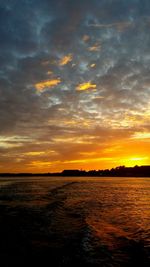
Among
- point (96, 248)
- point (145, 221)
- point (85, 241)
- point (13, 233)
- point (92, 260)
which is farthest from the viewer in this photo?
point (145, 221)

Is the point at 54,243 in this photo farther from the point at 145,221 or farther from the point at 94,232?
the point at 145,221

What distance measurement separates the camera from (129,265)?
12.9 meters

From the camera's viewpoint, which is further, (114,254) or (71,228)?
(71,228)

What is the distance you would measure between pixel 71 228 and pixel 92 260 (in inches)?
308

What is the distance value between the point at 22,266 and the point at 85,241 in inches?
232

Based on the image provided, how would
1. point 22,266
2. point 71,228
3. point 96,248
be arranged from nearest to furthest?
point 22,266
point 96,248
point 71,228

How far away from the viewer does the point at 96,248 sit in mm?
15875

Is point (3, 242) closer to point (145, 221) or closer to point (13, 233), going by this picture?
point (13, 233)

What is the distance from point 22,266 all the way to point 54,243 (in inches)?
174

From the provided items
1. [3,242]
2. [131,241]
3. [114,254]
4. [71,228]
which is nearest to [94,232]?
[71,228]

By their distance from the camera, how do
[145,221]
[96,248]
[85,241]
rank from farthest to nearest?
[145,221], [85,241], [96,248]

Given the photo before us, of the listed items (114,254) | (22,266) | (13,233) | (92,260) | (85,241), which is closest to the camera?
(22,266)

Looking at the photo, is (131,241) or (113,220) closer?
(131,241)

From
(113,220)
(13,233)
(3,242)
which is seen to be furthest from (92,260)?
(113,220)
